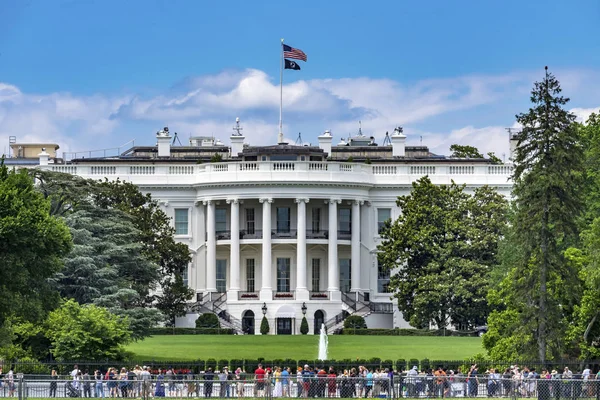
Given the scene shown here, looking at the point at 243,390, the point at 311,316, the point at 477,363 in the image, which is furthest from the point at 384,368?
the point at 311,316

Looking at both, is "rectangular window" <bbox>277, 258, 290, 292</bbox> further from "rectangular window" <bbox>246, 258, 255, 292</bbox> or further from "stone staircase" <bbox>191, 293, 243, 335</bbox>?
"stone staircase" <bbox>191, 293, 243, 335</bbox>

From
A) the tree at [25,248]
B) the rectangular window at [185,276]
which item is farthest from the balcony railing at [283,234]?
the tree at [25,248]

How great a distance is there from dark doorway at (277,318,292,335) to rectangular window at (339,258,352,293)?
6650 mm

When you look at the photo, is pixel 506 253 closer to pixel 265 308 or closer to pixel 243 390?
pixel 265 308

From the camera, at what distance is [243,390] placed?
2074 inches

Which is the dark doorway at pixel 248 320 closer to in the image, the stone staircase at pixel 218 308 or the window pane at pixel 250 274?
the stone staircase at pixel 218 308

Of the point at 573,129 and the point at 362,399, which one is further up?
the point at 573,129

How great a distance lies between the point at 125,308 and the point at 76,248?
16.4 feet

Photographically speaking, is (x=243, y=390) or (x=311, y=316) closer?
(x=243, y=390)

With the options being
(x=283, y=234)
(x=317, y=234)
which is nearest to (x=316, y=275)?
(x=317, y=234)

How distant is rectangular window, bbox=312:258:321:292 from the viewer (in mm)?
119000

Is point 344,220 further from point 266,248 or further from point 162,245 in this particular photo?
point 162,245

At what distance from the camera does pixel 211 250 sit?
117500 millimetres

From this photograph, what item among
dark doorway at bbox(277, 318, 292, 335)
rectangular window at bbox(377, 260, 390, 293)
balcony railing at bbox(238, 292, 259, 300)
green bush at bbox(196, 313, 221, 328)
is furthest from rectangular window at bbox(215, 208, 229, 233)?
green bush at bbox(196, 313, 221, 328)
